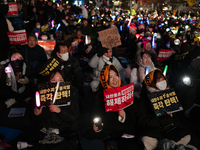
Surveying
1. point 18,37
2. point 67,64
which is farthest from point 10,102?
point 18,37

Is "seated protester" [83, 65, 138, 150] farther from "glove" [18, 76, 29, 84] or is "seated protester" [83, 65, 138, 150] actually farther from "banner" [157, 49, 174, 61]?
"banner" [157, 49, 174, 61]

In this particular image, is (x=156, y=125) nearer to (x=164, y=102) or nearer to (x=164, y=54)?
(x=164, y=102)

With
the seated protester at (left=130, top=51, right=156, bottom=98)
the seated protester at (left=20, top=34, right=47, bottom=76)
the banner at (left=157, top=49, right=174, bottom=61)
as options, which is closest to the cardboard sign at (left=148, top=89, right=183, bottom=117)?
the seated protester at (left=130, top=51, right=156, bottom=98)

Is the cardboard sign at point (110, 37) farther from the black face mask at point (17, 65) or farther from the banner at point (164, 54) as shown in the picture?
the black face mask at point (17, 65)

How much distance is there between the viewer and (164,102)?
260 cm

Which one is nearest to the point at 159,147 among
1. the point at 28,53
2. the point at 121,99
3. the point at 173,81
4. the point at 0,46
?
the point at 121,99

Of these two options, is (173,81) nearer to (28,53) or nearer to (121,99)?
(121,99)

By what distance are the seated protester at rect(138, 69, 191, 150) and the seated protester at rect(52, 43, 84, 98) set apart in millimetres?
1985

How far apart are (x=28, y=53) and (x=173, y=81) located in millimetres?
4579

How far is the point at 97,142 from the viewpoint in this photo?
2721 mm

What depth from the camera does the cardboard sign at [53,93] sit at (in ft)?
8.27

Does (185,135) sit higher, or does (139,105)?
(139,105)

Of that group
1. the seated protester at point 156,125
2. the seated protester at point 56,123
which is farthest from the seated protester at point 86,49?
the seated protester at point 156,125

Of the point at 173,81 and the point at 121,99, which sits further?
the point at 173,81
